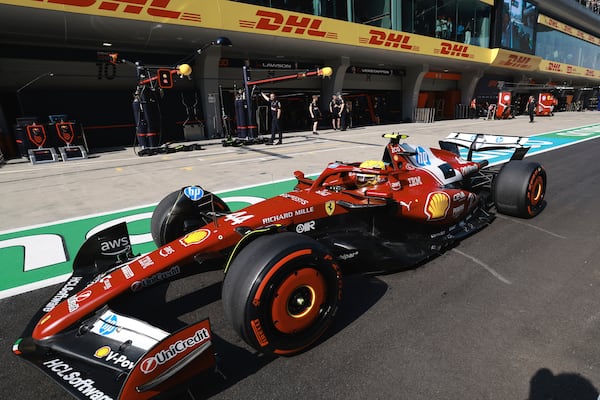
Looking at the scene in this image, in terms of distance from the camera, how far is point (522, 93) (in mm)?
38281

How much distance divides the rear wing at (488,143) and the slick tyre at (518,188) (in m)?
0.41

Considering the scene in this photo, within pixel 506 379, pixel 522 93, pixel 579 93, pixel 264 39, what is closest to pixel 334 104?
pixel 264 39

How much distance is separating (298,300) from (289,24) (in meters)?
15.7

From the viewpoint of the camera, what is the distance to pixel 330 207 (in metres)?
3.06

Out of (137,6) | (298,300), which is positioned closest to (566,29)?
(137,6)

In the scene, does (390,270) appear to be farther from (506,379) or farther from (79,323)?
(79,323)

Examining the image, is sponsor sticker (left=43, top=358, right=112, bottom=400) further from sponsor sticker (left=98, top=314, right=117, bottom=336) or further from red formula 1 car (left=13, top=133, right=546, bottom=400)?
sponsor sticker (left=98, top=314, right=117, bottom=336)

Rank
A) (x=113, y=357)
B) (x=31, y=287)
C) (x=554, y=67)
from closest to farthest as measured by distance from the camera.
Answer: (x=113, y=357) → (x=31, y=287) → (x=554, y=67)

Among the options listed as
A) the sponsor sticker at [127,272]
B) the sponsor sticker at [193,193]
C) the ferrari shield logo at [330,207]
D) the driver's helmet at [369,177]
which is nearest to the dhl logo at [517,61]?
the driver's helmet at [369,177]

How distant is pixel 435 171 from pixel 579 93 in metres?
59.6

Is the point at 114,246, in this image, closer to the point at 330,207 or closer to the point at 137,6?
the point at 330,207

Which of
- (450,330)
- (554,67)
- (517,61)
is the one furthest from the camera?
(554,67)

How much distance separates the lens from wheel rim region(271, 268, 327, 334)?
7.05 feet

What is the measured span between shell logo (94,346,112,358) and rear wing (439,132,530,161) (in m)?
5.24
